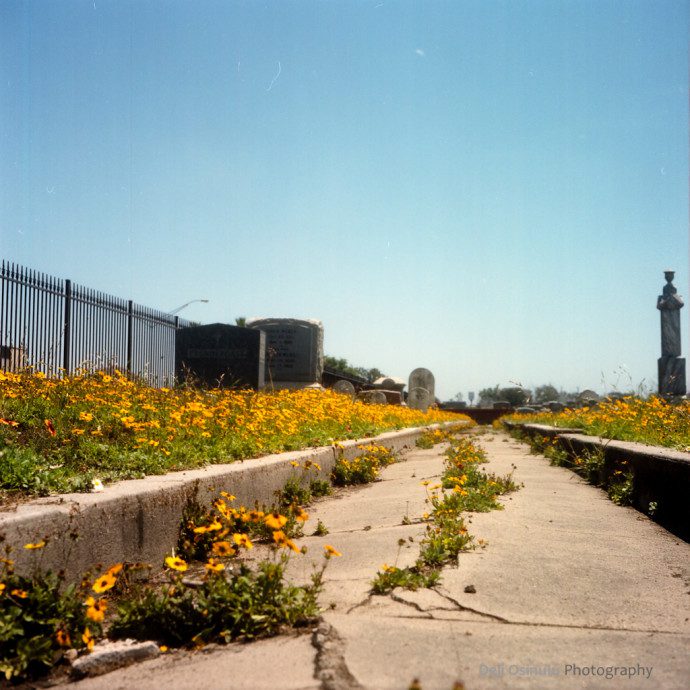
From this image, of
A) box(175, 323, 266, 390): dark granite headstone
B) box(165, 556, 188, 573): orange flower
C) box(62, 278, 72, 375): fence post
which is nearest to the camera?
box(165, 556, 188, 573): orange flower

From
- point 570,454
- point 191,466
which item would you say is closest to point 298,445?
point 191,466

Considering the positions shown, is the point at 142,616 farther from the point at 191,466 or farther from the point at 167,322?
the point at 167,322

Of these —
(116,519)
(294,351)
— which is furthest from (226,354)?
(116,519)

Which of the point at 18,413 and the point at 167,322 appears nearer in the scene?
the point at 18,413

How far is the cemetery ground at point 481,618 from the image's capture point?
2.02m

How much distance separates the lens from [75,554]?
9.26ft

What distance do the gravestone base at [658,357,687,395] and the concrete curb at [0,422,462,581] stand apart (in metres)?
20.4

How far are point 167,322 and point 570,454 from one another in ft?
32.6

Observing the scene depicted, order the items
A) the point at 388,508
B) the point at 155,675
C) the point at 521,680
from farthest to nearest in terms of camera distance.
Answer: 1. the point at 388,508
2. the point at 155,675
3. the point at 521,680

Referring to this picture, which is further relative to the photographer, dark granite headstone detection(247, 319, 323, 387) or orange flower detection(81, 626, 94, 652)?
dark granite headstone detection(247, 319, 323, 387)

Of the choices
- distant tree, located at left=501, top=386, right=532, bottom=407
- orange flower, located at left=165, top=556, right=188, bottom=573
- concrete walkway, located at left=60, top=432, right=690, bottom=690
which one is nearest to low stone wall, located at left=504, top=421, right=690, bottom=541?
concrete walkway, located at left=60, top=432, right=690, bottom=690

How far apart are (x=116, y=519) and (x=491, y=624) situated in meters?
1.74

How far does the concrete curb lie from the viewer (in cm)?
263

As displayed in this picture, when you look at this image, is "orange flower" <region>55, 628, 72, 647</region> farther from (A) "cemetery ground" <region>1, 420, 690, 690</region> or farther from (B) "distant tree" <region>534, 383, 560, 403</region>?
(B) "distant tree" <region>534, 383, 560, 403</region>
